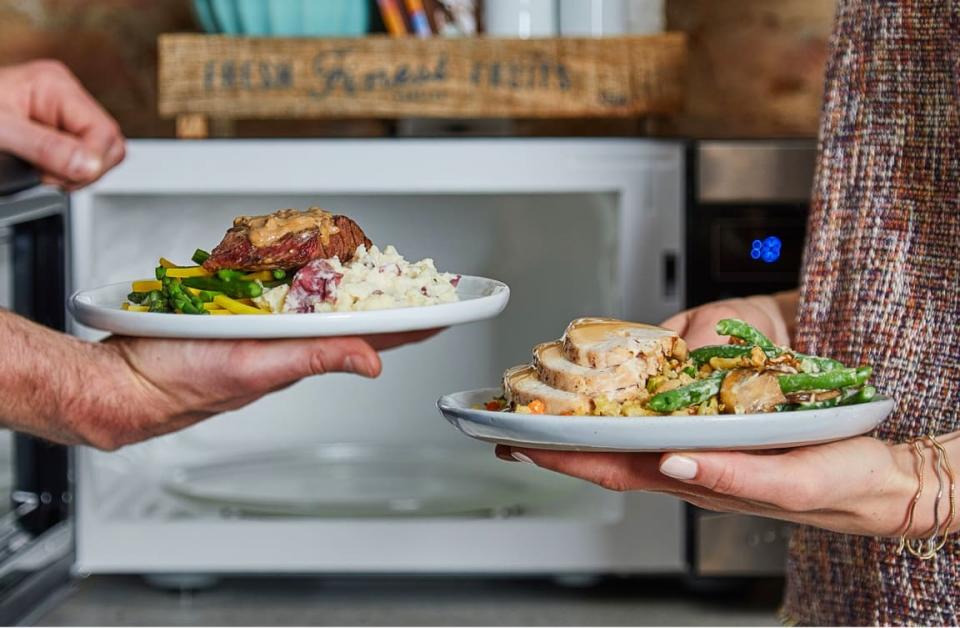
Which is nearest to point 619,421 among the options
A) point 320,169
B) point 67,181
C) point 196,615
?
point 67,181

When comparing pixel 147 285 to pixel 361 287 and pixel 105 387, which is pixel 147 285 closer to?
pixel 361 287

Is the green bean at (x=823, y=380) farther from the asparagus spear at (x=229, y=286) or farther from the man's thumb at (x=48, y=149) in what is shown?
the man's thumb at (x=48, y=149)

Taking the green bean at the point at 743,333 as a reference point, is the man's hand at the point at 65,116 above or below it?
above

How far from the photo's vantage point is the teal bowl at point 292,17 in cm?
121

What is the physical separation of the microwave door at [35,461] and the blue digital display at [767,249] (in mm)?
655

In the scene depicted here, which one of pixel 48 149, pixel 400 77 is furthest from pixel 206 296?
pixel 400 77

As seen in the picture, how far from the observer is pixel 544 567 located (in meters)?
1.19

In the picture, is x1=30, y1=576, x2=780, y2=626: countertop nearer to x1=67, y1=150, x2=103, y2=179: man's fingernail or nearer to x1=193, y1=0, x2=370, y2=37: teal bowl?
x1=67, y1=150, x2=103, y2=179: man's fingernail

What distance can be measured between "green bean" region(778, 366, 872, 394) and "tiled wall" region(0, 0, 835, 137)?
111cm

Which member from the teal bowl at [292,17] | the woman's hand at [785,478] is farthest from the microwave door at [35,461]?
the woman's hand at [785,478]

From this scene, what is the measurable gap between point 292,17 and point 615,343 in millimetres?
851

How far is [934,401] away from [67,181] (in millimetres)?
639

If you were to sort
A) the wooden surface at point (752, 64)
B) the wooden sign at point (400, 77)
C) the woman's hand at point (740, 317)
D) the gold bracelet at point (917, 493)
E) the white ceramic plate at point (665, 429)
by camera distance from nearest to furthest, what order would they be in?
the white ceramic plate at point (665, 429), the gold bracelet at point (917, 493), the woman's hand at point (740, 317), the wooden sign at point (400, 77), the wooden surface at point (752, 64)

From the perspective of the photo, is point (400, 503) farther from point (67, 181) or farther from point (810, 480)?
point (810, 480)
